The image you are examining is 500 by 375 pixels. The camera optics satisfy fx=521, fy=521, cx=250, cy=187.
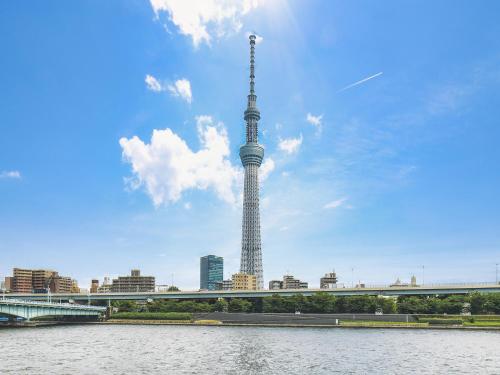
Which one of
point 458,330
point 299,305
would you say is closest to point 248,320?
point 299,305

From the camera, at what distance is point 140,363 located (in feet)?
205

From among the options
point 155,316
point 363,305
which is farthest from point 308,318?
point 155,316

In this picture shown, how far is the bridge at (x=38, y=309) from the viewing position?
414 ft

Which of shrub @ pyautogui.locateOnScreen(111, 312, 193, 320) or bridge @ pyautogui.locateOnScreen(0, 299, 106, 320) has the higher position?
bridge @ pyautogui.locateOnScreen(0, 299, 106, 320)

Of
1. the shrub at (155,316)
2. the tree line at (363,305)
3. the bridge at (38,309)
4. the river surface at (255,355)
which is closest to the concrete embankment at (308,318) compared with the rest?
the tree line at (363,305)

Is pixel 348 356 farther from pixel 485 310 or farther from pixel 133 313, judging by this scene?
pixel 133 313

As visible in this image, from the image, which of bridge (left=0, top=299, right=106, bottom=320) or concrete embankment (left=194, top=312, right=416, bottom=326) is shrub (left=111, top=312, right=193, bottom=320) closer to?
bridge (left=0, top=299, right=106, bottom=320)

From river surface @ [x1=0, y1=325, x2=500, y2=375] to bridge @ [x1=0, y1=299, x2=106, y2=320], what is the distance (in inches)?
1328

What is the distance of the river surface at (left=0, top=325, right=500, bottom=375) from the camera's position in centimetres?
5766

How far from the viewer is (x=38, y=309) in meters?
139

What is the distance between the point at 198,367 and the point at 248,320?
3259 inches

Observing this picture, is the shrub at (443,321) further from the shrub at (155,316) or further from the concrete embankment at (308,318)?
the shrub at (155,316)

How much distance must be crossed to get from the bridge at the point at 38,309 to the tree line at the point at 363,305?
76.9 ft

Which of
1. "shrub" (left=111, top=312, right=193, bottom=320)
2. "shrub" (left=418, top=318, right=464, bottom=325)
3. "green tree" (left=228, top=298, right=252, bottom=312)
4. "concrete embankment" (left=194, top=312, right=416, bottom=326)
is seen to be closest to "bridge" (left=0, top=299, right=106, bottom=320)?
"shrub" (left=111, top=312, right=193, bottom=320)
